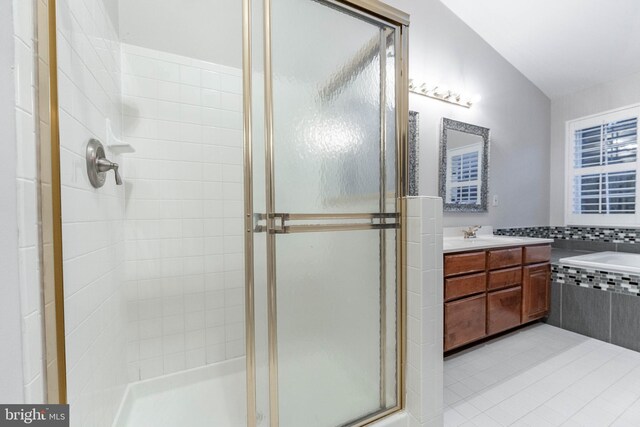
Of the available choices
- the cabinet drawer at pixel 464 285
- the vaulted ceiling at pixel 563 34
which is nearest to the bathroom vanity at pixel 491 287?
the cabinet drawer at pixel 464 285

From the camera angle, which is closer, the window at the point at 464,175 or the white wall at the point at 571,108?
the window at the point at 464,175

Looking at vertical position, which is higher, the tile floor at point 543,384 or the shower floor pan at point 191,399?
the shower floor pan at point 191,399

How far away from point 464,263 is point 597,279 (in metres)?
1.21

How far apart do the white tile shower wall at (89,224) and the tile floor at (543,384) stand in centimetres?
156

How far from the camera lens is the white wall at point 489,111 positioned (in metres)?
2.17

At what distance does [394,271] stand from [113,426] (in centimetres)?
140

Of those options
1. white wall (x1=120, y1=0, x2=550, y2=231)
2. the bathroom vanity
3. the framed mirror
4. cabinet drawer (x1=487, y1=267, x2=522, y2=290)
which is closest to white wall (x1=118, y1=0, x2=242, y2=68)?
white wall (x1=120, y1=0, x2=550, y2=231)

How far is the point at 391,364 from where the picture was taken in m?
1.20

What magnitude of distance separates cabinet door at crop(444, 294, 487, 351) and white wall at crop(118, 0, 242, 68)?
2103 mm

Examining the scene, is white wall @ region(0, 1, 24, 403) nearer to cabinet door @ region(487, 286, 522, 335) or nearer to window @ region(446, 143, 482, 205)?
cabinet door @ region(487, 286, 522, 335)

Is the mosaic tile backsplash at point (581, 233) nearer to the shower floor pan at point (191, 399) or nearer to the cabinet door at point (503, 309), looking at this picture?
the cabinet door at point (503, 309)

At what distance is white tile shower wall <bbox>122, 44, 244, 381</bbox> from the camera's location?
4.66 ft

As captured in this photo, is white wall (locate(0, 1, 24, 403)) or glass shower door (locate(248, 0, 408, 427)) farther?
glass shower door (locate(248, 0, 408, 427))

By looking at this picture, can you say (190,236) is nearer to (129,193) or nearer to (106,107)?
(129,193)
